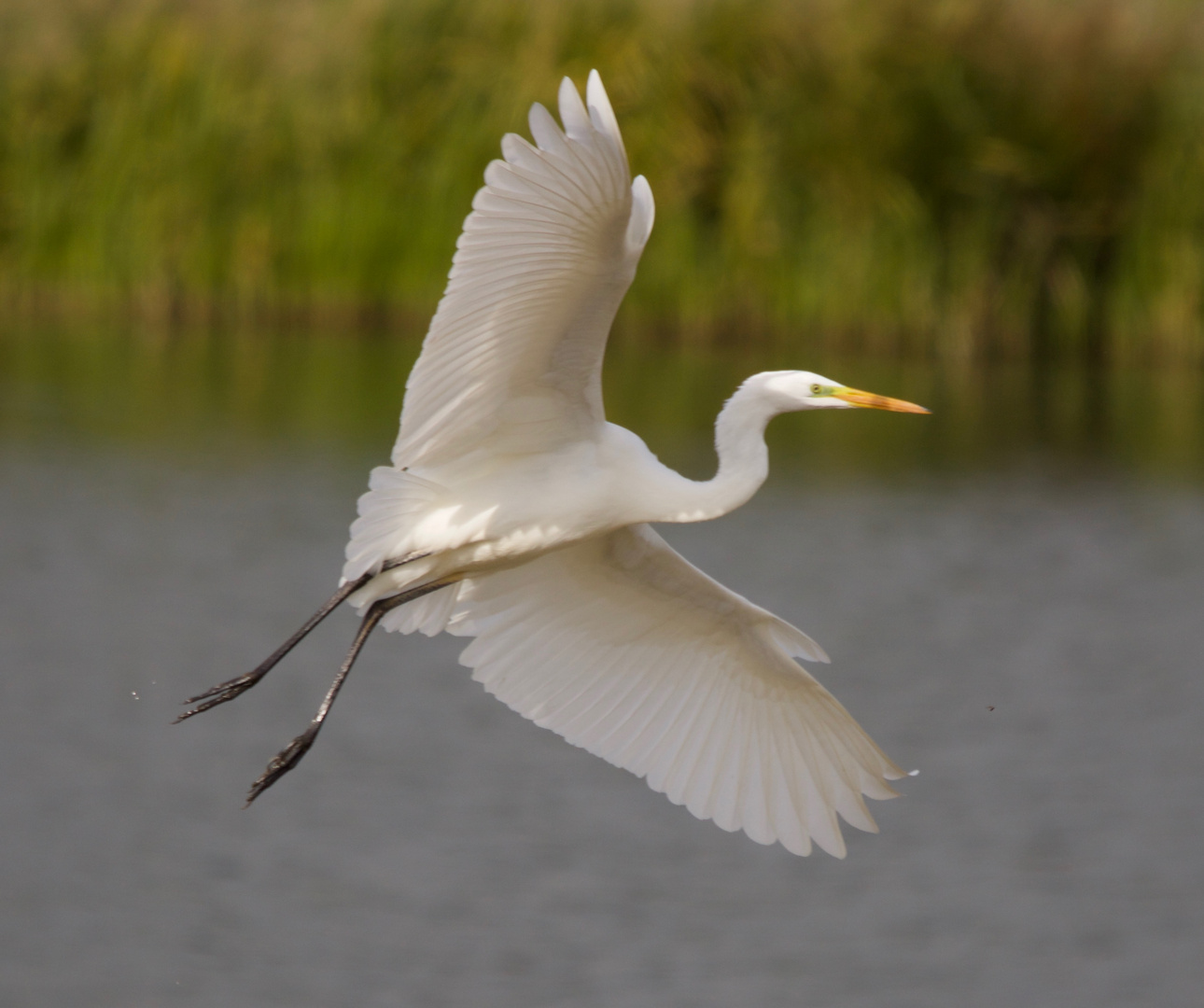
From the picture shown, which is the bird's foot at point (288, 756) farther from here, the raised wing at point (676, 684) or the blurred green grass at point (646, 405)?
the blurred green grass at point (646, 405)

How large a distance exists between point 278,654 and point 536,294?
158 centimetres

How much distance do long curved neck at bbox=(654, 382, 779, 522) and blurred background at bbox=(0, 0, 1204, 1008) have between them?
71.2 inches

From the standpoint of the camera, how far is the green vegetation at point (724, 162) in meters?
16.1

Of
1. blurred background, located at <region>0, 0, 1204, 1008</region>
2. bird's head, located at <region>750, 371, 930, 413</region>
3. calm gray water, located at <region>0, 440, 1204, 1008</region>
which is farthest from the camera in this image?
blurred background, located at <region>0, 0, 1204, 1008</region>

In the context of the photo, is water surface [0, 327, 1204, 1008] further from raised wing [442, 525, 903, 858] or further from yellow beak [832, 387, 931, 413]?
yellow beak [832, 387, 931, 413]

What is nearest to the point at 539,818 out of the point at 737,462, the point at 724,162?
the point at 737,462

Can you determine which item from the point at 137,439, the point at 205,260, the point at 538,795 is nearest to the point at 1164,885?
the point at 538,795

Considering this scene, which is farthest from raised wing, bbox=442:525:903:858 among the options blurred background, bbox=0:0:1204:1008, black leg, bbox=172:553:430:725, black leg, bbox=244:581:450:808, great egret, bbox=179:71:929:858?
blurred background, bbox=0:0:1204:1008

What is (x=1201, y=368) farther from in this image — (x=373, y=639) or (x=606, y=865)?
(x=606, y=865)

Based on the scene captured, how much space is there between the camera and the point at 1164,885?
7078 mm

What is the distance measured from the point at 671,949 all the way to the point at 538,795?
4.14 ft

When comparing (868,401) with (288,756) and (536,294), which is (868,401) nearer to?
(536,294)

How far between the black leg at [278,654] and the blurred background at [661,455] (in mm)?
1054

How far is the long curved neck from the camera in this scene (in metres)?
5.29
